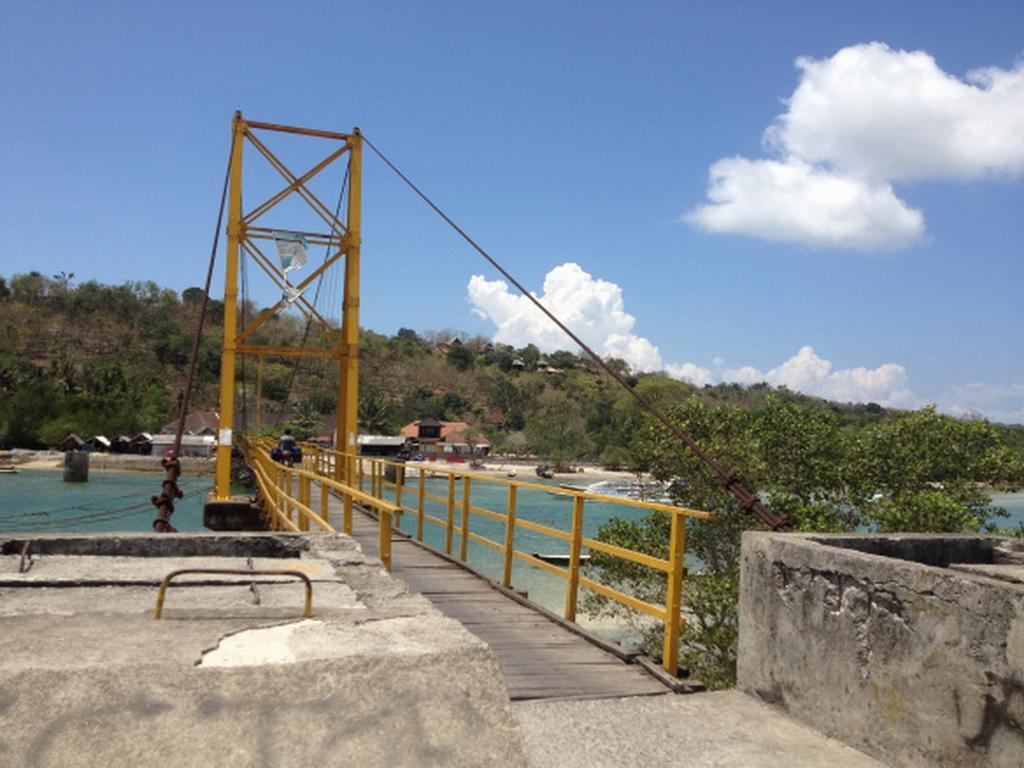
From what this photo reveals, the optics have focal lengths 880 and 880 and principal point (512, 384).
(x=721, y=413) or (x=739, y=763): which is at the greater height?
(x=721, y=413)

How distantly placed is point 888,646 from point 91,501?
50.8m

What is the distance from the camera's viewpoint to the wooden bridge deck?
188 inches

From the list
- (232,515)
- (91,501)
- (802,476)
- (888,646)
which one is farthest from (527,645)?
(91,501)

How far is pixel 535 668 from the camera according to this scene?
5.13 metres

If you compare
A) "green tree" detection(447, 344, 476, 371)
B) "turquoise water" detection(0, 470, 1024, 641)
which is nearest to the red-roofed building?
"turquoise water" detection(0, 470, 1024, 641)

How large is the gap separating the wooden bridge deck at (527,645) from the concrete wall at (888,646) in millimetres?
742

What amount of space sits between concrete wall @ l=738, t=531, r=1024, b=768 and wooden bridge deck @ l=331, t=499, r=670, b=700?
0.74 m

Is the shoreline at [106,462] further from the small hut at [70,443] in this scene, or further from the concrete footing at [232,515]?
the concrete footing at [232,515]

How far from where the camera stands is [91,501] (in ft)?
157

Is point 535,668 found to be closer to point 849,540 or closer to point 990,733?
point 849,540

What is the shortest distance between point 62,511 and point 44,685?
4299cm

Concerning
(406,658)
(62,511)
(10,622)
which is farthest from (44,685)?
(62,511)

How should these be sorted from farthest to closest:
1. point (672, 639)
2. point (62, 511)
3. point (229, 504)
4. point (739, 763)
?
point (62, 511) < point (229, 504) < point (672, 639) < point (739, 763)

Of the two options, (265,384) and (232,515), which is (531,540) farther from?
(265,384)
